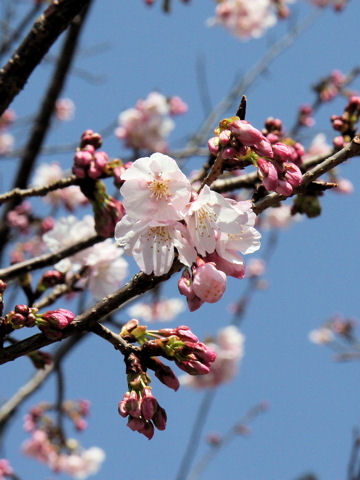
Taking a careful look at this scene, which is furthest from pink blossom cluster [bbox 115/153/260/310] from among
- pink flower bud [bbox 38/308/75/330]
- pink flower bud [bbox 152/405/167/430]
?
pink flower bud [bbox 152/405/167/430]

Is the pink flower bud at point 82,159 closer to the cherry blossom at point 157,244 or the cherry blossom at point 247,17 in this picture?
the cherry blossom at point 157,244

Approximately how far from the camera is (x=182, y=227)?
1222 mm

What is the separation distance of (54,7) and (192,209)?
1.08m

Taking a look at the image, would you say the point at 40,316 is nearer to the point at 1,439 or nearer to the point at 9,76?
the point at 9,76

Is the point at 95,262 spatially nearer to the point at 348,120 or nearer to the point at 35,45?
the point at 35,45

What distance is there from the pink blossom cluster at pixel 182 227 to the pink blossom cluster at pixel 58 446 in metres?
3.51

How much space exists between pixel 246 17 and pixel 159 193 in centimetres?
600

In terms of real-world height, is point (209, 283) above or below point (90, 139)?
below

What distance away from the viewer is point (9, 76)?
185 centimetres

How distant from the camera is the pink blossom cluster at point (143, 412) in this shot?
1.23 m

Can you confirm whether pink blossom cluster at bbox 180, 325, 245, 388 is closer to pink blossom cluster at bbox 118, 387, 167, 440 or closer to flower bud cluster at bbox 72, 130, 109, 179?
flower bud cluster at bbox 72, 130, 109, 179

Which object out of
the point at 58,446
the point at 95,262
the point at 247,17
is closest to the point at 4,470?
the point at 58,446

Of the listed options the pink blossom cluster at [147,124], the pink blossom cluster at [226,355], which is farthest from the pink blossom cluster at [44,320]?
the pink blossom cluster at [226,355]

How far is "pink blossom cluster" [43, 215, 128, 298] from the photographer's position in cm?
214
